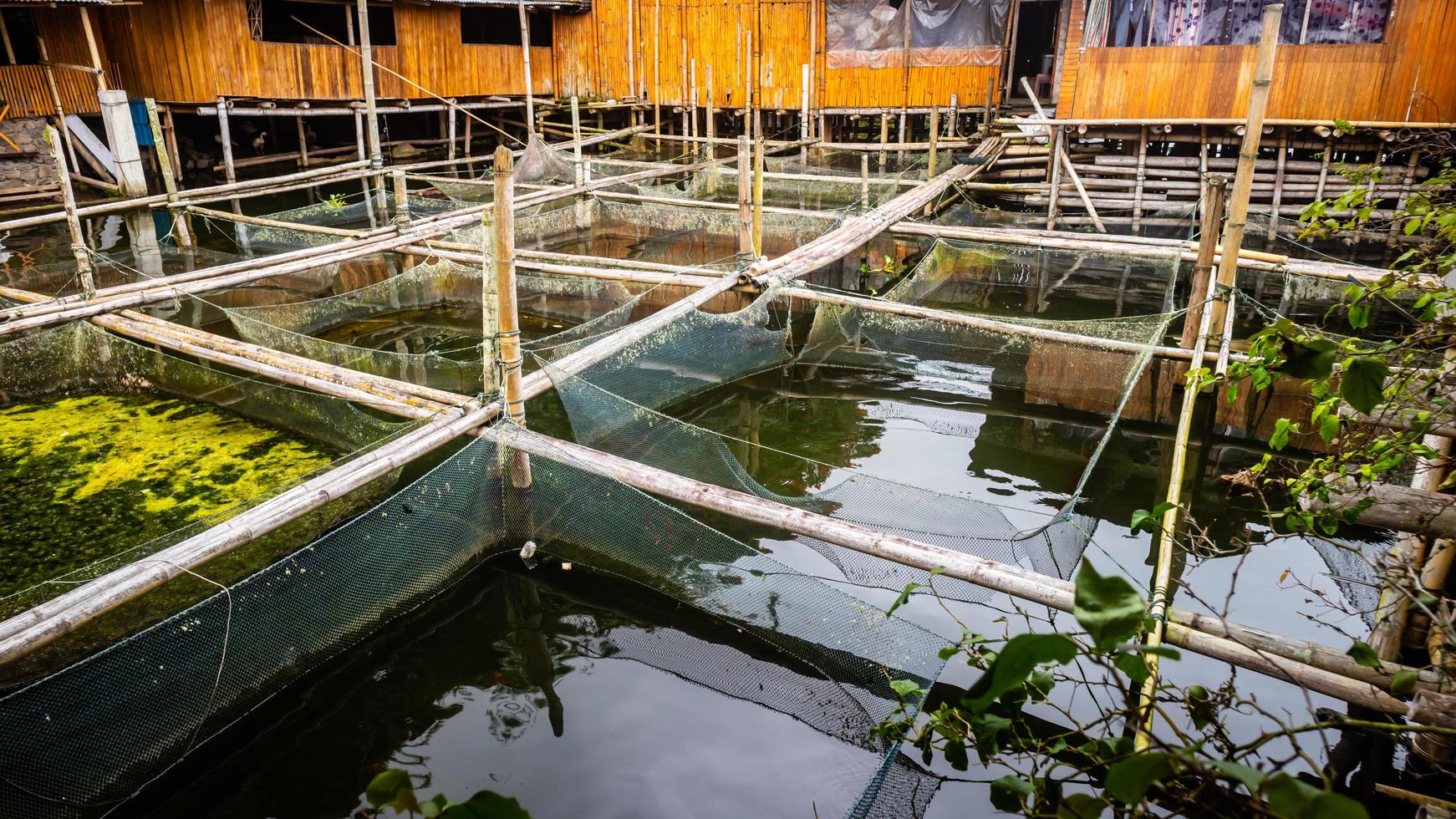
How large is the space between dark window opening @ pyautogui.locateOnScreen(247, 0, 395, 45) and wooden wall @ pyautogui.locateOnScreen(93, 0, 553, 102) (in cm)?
70

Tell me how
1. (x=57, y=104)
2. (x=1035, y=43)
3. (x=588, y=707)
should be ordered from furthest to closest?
(x=1035, y=43)
(x=57, y=104)
(x=588, y=707)

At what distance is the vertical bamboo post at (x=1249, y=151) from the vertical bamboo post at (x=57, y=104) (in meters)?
16.1

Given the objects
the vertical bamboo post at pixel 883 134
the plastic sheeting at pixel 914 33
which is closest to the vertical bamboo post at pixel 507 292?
the vertical bamboo post at pixel 883 134

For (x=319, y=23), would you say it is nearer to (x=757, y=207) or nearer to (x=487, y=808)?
(x=757, y=207)

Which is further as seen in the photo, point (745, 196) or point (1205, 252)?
point (745, 196)

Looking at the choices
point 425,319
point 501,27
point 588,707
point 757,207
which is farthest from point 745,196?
point 501,27

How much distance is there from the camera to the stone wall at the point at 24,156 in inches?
548

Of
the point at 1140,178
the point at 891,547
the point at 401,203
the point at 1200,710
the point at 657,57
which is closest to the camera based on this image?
the point at 1200,710

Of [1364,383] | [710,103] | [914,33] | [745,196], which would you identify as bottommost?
[745,196]

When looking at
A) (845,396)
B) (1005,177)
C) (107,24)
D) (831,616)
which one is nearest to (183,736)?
(831,616)

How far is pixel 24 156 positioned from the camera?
14.2 meters

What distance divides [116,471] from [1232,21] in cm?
1251

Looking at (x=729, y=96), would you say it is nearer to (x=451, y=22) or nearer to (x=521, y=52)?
(x=521, y=52)

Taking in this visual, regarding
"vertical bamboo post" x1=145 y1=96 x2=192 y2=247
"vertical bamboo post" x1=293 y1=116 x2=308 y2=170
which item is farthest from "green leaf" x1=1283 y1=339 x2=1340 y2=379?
"vertical bamboo post" x1=293 y1=116 x2=308 y2=170
